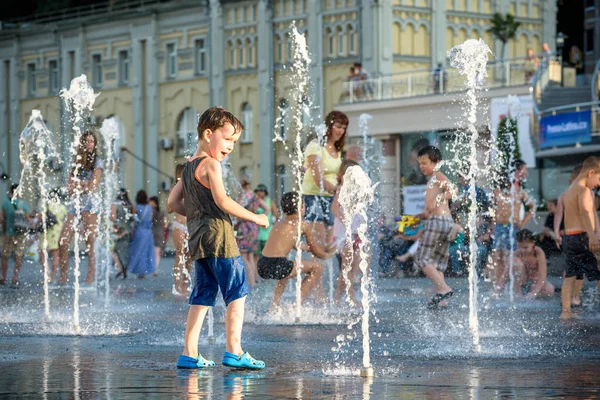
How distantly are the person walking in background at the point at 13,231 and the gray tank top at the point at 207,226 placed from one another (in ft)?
45.8

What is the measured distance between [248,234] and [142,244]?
6.71ft

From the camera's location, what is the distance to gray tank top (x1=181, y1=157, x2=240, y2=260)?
8.88 meters

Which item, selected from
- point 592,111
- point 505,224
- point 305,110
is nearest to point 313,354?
point 505,224

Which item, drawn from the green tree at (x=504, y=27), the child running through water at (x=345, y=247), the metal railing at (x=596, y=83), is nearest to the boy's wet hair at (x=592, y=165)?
the child running through water at (x=345, y=247)

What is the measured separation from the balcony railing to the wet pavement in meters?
23.8

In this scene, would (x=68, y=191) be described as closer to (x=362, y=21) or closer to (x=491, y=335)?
(x=491, y=335)

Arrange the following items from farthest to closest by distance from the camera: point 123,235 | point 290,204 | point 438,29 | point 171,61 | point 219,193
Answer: point 171,61 < point 438,29 < point 123,235 < point 290,204 < point 219,193

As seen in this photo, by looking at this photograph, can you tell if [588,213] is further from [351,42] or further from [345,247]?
[351,42]

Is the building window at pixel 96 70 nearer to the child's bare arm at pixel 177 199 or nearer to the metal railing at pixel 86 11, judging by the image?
the metal railing at pixel 86 11

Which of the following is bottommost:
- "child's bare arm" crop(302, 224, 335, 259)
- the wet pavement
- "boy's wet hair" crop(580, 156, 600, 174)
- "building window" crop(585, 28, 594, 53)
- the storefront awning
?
the wet pavement

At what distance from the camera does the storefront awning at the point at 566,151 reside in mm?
34375

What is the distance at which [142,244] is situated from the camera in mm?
24219

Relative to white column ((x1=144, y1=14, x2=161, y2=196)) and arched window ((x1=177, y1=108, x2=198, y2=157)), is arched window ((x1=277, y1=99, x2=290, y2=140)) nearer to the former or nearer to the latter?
arched window ((x1=177, y1=108, x2=198, y2=157))

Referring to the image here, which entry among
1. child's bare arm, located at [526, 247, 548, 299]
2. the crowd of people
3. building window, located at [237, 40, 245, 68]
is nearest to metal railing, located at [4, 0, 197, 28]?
building window, located at [237, 40, 245, 68]
